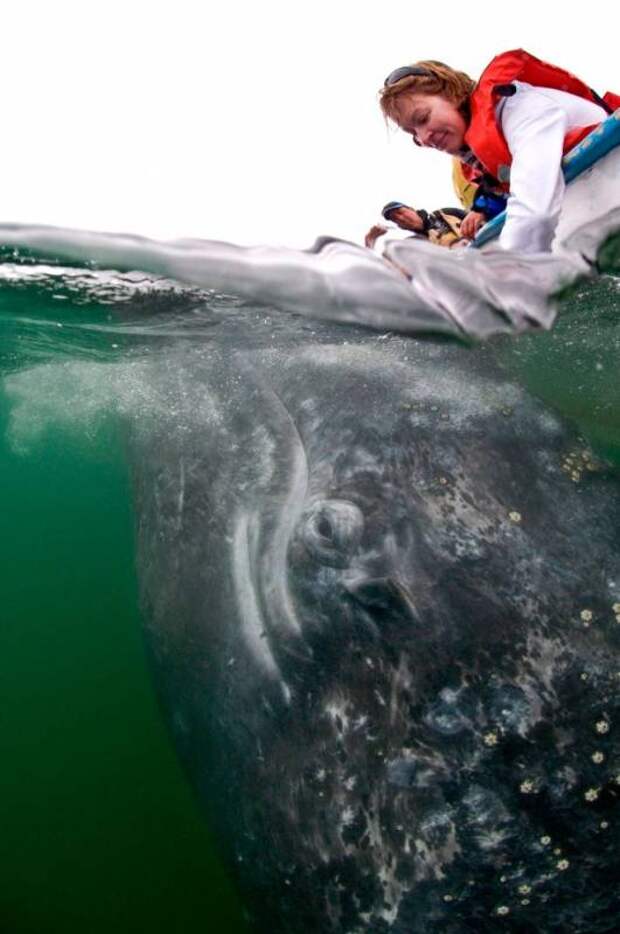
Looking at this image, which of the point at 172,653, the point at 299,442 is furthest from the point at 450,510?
the point at 172,653

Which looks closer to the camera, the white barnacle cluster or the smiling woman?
the smiling woman

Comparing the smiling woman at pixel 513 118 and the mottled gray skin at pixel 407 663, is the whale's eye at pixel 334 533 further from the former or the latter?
the smiling woman at pixel 513 118

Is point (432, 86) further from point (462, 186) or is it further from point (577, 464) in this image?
point (577, 464)

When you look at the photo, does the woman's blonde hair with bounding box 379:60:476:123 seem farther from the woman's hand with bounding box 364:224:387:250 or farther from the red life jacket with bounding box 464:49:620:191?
the woman's hand with bounding box 364:224:387:250

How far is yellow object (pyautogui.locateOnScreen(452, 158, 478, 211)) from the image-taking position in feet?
16.2

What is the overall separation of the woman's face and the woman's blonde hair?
0.09ft

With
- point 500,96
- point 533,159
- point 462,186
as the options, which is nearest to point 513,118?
point 500,96

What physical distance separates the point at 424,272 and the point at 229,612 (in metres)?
3.46

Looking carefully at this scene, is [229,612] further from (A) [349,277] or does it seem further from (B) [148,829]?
(B) [148,829]

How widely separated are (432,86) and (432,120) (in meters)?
0.20

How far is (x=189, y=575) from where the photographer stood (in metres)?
5.93

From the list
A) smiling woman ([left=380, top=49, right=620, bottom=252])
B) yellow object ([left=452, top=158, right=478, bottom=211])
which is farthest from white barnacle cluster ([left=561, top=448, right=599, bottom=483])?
yellow object ([left=452, top=158, right=478, bottom=211])

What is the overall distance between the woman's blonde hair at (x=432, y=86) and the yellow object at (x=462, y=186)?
1053 millimetres

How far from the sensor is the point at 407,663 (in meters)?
3.97
